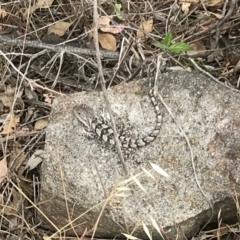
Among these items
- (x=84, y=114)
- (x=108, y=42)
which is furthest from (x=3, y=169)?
(x=108, y=42)

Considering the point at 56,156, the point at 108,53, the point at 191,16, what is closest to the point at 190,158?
the point at 56,156

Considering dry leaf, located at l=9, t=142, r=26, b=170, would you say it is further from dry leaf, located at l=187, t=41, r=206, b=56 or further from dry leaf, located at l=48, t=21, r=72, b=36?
dry leaf, located at l=187, t=41, r=206, b=56

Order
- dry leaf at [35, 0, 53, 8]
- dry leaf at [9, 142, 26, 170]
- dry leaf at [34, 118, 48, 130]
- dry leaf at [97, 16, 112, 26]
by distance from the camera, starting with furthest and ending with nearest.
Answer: dry leaf at [35, 0, 53, 8]
dry leaf at [97, 16, 112, 26]
dry leaf at [34, 118, 48, 130]
dry leaf at [9, 142, 26, 170]

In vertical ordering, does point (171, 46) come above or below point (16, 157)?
above

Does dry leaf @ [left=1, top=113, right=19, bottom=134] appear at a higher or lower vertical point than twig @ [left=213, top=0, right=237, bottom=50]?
lower

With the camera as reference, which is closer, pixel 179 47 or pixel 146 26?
pixel 179 47

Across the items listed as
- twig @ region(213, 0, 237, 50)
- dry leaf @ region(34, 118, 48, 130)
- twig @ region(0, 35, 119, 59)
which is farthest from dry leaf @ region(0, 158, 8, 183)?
twig @ region(213, 0, 237, 50)

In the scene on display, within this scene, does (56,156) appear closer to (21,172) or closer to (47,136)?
(47,136)

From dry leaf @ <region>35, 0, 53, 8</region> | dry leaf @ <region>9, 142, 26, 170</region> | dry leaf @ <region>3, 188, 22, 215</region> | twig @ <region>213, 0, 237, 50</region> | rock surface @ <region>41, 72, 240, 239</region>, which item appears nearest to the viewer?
rock surface @ <region>41, 72, 240, 239</region>

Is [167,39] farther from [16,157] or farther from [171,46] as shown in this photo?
[16,157]
